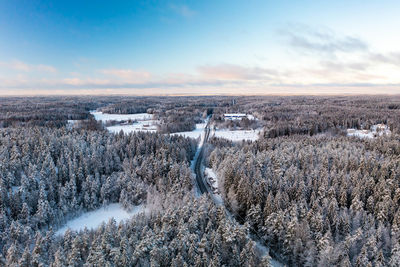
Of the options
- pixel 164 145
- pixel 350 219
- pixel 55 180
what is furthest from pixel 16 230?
pixel 350 219

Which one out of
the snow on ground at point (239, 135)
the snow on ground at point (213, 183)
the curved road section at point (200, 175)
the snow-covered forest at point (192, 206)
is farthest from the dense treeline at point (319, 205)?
the snow on ground at point (239, 135)

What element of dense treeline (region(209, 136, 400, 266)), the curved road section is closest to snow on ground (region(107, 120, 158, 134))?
the curved road section

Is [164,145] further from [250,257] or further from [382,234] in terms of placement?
[382,234]

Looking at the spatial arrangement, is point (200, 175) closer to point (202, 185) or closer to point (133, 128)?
point (202, 185)

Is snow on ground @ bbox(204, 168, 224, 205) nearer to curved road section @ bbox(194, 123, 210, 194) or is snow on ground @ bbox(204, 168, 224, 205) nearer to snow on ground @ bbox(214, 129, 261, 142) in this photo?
curved road section @ bbox(194, 123, 210, 194)

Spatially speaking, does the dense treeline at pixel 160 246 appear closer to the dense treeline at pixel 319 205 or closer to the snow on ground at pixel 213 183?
the dense treeline at pixel 319 205

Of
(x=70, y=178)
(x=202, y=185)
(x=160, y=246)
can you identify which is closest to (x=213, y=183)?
(x=202, y=185)
